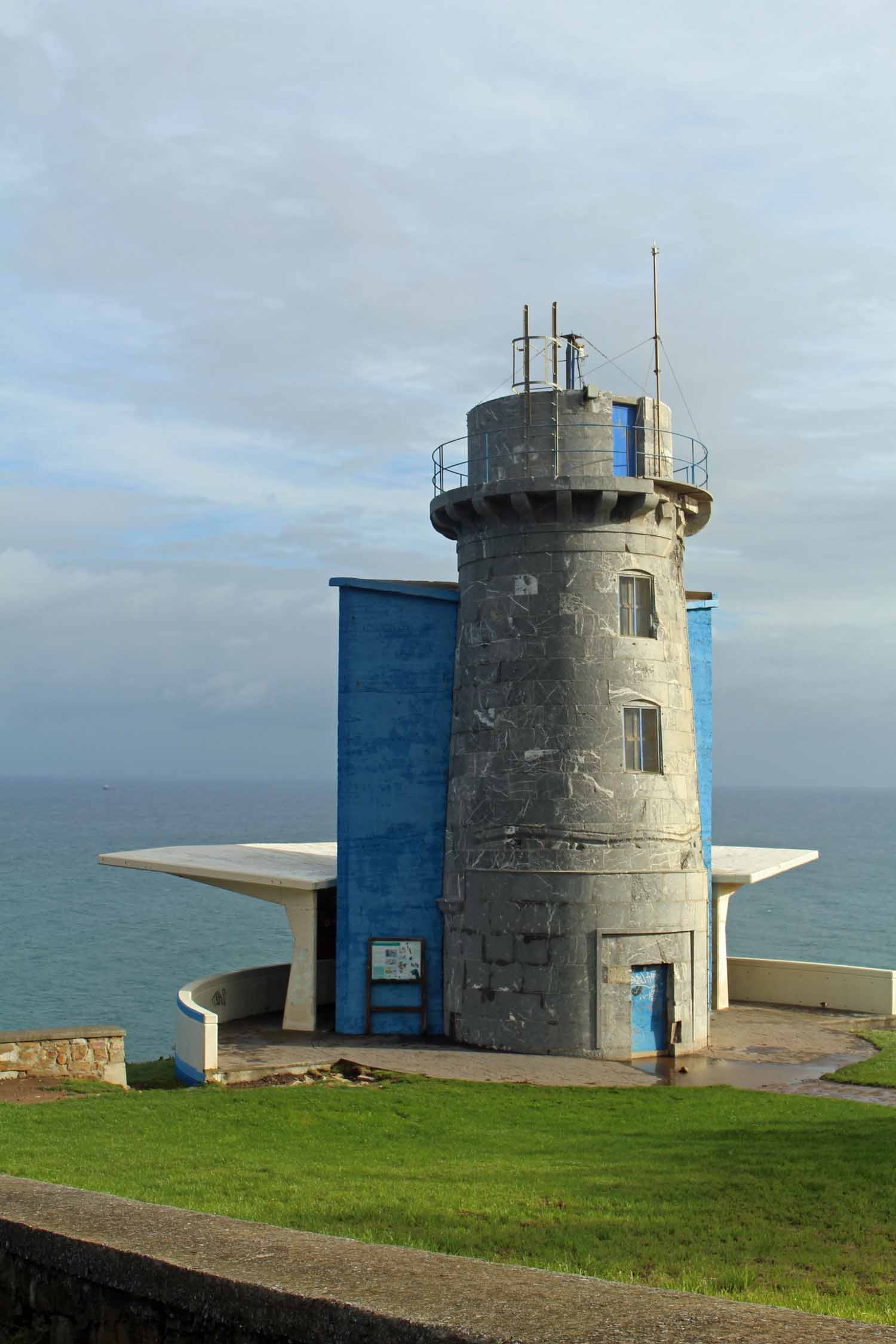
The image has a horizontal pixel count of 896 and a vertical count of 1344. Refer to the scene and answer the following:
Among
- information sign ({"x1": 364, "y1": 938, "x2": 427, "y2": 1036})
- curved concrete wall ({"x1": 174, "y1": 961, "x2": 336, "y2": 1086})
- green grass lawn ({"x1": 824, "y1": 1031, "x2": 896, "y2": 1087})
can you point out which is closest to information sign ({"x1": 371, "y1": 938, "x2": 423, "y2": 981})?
information sign ({"x1": 364, "y1": 938, "x2": 427, "y2": 1036})

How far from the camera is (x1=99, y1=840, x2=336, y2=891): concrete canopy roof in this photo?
95.9ft

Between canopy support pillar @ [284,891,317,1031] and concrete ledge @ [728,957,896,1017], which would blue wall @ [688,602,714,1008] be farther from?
canopy support pillar @ [284,891,317,1031]

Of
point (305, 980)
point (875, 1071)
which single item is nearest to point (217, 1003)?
point (305, 980)

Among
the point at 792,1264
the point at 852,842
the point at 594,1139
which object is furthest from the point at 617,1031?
the point at 852,842

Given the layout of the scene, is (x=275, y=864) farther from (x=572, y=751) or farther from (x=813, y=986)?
(x=813, y=986)

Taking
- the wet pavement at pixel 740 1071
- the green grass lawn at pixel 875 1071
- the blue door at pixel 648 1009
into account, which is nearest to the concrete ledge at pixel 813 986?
the green grass lawn at pixel 875 1071

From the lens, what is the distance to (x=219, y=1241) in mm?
6473

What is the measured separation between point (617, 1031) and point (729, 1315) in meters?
21.7

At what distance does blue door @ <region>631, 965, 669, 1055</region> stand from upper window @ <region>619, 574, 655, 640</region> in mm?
7077

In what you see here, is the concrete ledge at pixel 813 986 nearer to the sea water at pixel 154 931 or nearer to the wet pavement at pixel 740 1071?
the wet pavement at pixel 740 1071

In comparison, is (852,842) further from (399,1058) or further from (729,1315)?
(729,1315)

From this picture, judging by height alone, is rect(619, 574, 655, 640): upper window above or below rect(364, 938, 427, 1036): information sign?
above

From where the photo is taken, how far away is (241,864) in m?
31.0

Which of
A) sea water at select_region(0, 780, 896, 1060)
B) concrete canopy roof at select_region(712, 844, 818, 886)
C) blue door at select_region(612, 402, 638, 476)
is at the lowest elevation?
sea water at select_region(0, 780, 896, 1060)
